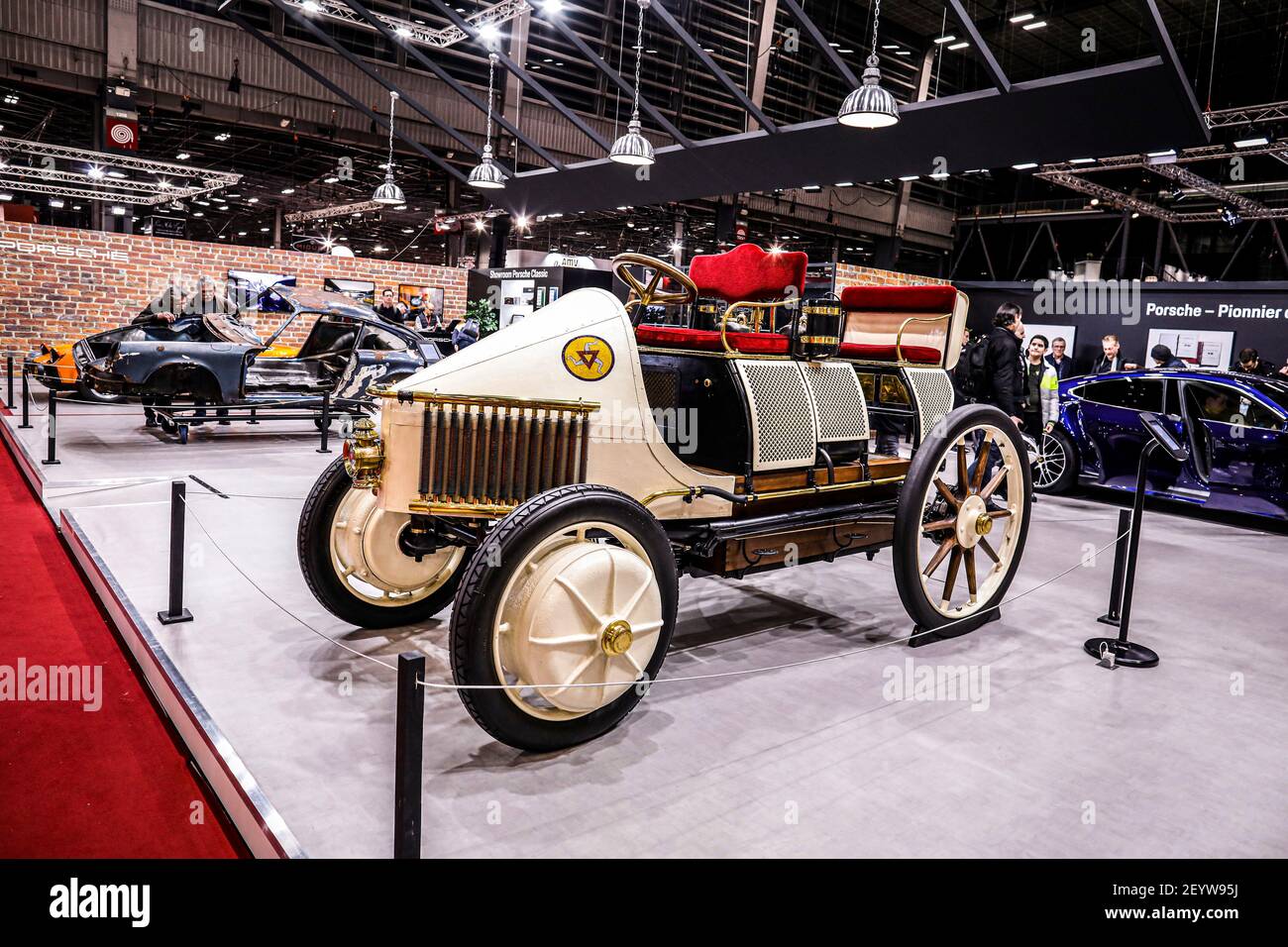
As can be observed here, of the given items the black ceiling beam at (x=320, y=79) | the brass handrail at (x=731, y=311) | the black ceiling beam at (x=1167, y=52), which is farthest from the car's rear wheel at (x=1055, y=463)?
the black ceiling beam at (x=320, y=79)

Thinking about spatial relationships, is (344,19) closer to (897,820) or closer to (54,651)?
(54,651)

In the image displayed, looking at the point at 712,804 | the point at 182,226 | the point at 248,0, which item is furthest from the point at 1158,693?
the point at 182,226

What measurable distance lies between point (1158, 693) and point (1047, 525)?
12.4 ft

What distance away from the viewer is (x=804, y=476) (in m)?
3.76

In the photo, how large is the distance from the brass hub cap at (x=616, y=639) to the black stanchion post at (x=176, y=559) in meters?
1.99

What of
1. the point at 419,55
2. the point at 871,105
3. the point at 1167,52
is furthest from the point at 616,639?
the point at 419,55

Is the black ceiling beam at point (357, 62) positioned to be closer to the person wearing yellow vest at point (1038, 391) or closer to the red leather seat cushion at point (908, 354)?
the person wearing yellow vest at point (1038, 391)

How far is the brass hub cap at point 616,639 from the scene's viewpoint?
2.67m

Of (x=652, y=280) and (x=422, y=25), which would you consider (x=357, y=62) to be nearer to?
(x=422, y=25)

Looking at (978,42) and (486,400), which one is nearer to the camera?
(486,400)

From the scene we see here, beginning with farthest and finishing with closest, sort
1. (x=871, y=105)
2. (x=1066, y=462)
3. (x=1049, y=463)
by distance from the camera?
(x=1049, y=463)
(x=871, y=105)
(x=1066, y=462)

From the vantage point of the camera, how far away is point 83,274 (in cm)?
1268

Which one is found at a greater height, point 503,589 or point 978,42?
point 978,42

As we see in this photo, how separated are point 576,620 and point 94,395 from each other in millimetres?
8095
